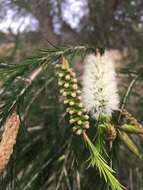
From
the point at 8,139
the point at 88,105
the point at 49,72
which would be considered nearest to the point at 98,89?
the point at 88,105

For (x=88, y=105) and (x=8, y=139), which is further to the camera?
(x=88, y=105)

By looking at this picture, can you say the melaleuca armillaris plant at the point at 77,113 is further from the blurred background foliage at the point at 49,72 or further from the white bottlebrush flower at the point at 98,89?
the blurred background foliage at the point at 49,72

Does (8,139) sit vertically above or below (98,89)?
below

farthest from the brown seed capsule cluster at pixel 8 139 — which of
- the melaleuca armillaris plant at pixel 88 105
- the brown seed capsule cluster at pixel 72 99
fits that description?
the brown seed capsule cluster at pixel 72 99

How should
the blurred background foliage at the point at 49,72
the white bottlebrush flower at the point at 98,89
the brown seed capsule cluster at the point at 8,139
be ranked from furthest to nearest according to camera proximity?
the blurred background foliage at the point at 49,72
the white bottlebrush flower at the point at 98,89
the brown seed capsule cluster at the point at 8,139

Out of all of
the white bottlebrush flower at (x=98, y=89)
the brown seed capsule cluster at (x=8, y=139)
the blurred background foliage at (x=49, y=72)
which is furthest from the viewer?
the blurred background foliage at (x=49, y=72)

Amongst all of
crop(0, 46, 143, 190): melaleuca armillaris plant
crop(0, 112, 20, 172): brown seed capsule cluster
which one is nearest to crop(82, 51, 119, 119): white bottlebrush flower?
crop(0, 46, 143, 190): melaleuca armillaris plant

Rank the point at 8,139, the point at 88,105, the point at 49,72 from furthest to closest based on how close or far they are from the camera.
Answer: the point at 49,72
the point at 88,105
the point at 8,139

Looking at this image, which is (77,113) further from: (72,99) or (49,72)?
(49,72)
